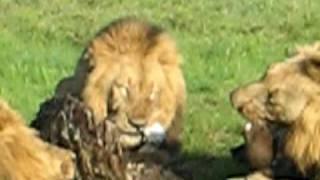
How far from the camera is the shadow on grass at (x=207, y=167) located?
7.59 meters

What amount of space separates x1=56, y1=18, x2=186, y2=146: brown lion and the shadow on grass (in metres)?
0.67

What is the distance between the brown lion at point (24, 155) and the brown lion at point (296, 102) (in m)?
1.82

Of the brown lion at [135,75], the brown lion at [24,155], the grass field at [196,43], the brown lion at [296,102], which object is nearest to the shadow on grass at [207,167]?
the grass field at [196,43]

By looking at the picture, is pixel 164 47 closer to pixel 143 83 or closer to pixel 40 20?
pixel 143 83

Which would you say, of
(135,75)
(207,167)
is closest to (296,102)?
(135,75)

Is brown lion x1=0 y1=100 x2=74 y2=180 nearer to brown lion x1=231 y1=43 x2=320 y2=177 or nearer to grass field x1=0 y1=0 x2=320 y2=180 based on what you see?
brown lion x1=231 y1=43 x2=320 y2=177

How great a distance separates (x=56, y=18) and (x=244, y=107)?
6097mm

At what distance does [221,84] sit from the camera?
9977 millimetres

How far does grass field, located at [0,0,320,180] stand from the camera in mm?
8938

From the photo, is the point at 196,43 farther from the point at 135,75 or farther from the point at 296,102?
the point at 296,102

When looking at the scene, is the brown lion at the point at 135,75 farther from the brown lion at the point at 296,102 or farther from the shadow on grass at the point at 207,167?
the shadow on grass at the point at 207,167

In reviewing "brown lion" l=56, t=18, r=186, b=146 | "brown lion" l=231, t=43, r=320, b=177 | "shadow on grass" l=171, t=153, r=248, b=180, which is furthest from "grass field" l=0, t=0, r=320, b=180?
"brown lion" l=231, t=43, r=320, b=177

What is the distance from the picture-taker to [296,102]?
6.05m

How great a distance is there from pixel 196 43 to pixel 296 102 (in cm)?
526
